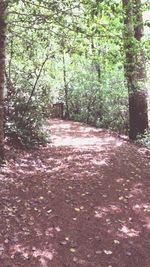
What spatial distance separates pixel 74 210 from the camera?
22.9 ft

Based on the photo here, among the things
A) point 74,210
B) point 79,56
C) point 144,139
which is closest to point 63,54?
point 79,56

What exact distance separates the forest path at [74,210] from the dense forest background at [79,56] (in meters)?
1.54

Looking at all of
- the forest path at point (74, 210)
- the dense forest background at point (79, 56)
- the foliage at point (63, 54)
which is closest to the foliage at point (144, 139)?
the dense forest background at point (79, 56)

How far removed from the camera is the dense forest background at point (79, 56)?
29.4ft

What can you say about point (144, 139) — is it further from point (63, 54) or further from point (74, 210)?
point (74, 210)

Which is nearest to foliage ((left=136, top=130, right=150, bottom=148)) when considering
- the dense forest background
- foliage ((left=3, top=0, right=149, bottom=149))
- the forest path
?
the dense forest background

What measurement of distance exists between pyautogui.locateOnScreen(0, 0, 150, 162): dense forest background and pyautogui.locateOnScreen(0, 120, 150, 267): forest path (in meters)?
1.54

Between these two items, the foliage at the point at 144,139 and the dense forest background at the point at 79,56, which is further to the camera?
the foliage at the point at 144,139

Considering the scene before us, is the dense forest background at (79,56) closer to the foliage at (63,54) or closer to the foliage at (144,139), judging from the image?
the foliage at (63,54)

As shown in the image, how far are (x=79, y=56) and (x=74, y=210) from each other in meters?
6.00

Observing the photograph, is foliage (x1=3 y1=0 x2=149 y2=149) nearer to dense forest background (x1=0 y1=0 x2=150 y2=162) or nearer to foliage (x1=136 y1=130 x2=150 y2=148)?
dense forest background (x1=0 y1=0 x2=150 y2=162)

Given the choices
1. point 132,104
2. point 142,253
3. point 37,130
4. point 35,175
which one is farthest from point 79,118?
point 142,253

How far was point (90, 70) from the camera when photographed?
68.2 ft

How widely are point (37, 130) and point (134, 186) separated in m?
4.77
